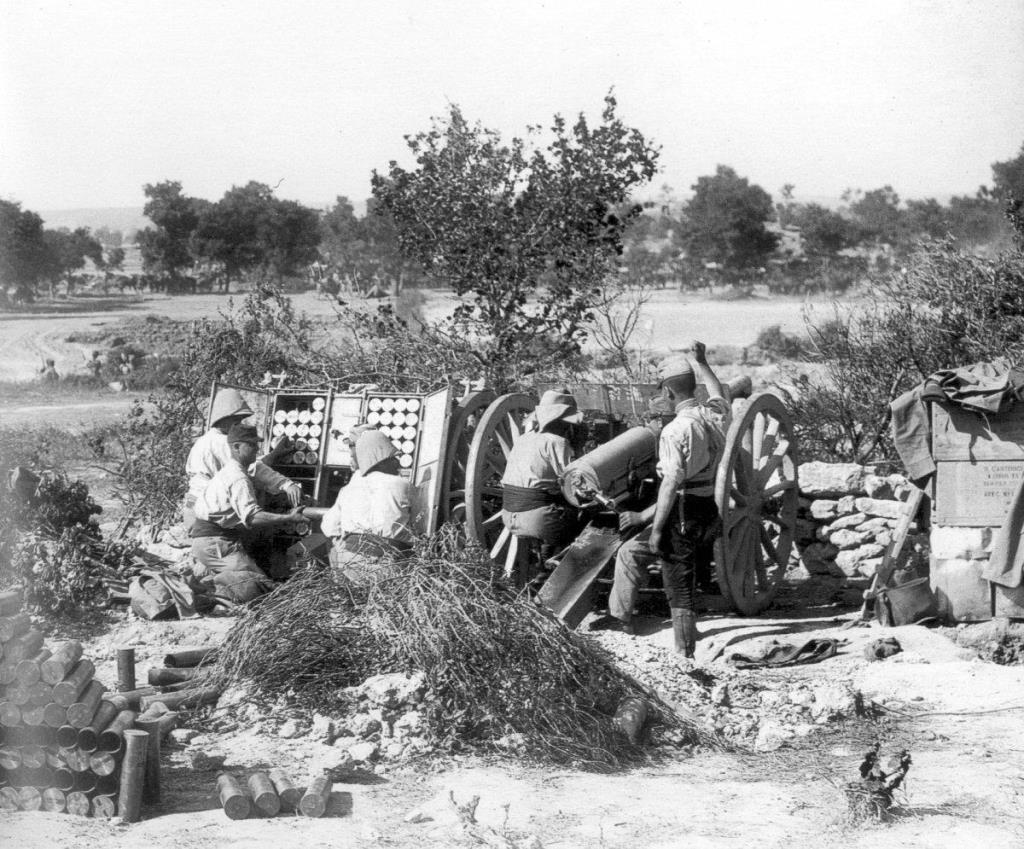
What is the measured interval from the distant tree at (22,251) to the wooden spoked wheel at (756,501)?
2791 cm

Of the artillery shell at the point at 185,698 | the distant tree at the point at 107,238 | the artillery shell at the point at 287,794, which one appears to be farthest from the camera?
the distant tree at the point at 107,238

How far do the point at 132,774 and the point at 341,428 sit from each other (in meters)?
5.26

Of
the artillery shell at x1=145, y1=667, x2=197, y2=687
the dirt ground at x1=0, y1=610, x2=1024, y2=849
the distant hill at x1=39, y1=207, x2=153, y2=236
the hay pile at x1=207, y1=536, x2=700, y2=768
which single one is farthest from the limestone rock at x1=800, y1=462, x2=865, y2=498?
the distant hill at x1=39, y1=207, x2=153, y2=236

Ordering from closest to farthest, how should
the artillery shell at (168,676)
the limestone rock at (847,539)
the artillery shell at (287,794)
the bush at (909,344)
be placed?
the artillery shell at (287,794) → the artillery shell at (168,676) → the limestone rock at (847,539) → the bush at (909,344)

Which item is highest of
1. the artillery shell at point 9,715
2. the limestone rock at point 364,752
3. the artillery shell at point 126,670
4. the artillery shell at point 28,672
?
the artillery shell at point 28,672

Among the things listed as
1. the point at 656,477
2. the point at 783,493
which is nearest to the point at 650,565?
the point at 656,477

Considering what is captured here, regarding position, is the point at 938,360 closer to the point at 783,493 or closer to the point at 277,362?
the point at 783,493

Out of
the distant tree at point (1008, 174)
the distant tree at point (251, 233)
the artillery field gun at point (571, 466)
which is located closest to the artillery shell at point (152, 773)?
the artillery field gun at point (571, 466)

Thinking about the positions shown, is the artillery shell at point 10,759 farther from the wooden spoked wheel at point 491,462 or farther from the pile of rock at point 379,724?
the wooden spoked wheel at point 491,462

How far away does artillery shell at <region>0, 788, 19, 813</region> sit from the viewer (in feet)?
18.5

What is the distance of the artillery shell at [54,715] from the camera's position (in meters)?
5.68

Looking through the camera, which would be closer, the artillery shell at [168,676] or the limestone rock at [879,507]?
the artillery shell at [168,676]

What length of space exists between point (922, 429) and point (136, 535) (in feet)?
23.6

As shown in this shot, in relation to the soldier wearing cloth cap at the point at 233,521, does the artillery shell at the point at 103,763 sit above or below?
below
